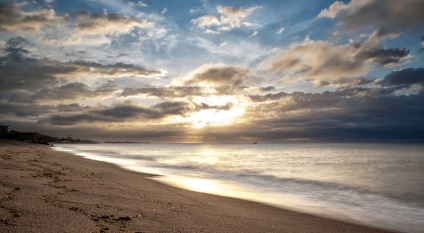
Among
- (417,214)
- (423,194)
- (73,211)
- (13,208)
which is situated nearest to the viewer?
(13,208)

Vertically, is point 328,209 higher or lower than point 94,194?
lower

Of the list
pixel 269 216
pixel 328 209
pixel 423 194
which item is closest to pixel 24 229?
pixel 269 216

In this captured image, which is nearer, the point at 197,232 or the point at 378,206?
the point at 197,232

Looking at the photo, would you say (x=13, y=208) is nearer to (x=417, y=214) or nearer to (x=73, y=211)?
(x=73, y=211)

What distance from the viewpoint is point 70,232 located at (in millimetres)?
5496

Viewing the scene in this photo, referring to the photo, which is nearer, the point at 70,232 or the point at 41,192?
the point at 70,232

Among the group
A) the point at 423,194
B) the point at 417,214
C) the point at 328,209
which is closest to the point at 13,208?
the point at 328,209

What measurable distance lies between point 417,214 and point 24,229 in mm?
15794

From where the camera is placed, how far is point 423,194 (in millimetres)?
19656

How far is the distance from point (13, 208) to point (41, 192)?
2329mm

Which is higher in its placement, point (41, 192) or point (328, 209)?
point (41, 192)

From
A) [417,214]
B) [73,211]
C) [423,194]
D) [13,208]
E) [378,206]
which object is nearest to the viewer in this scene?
[13,208]

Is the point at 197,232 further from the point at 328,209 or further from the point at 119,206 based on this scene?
the point at 328,209

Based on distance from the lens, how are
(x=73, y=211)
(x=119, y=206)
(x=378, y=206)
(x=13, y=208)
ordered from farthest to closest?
(x=378, y=206) < (x=119, y=206) < (x=73, y=211) < (x=13, y=208)
